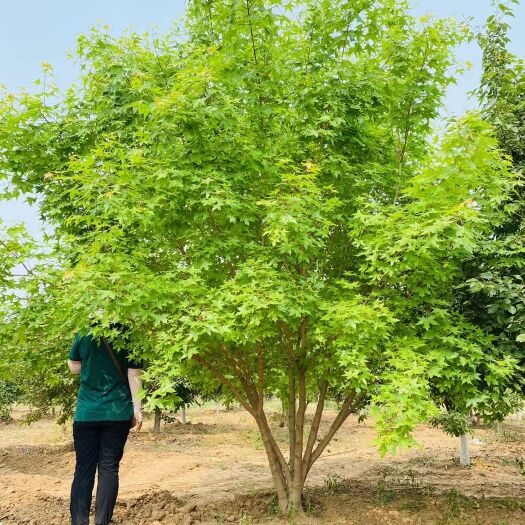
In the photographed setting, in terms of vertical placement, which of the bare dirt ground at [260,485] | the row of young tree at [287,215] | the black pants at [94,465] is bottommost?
the bare dirt ground at [260,485]

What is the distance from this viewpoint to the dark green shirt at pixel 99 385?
14.0 ft

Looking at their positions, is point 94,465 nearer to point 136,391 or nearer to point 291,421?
point 136,391

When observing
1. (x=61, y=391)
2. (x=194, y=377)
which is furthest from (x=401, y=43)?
(x=61, y=391)

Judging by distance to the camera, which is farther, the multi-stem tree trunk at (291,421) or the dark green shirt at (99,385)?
the multi-stem tree trunk at (291,421)

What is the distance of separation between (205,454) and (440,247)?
10488 millimetres

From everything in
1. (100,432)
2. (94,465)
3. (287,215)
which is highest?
(287,215)

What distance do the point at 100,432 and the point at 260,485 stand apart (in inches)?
175

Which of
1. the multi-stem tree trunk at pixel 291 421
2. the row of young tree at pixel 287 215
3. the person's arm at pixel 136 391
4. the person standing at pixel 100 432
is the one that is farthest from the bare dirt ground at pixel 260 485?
the person's arm at pixel 136 391

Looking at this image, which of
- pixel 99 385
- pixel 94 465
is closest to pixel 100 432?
pixel 94 465

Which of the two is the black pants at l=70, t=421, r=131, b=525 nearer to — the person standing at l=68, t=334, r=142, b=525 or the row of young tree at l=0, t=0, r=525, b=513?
the person standing at l=68, t=334, r=142, b=525

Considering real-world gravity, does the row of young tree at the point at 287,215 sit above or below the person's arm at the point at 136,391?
above

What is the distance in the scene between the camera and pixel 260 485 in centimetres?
805

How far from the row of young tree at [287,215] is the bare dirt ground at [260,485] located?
0.99 metres

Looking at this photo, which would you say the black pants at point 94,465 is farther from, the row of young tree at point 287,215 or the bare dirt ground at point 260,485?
the bare dirt ground at point 260,485
